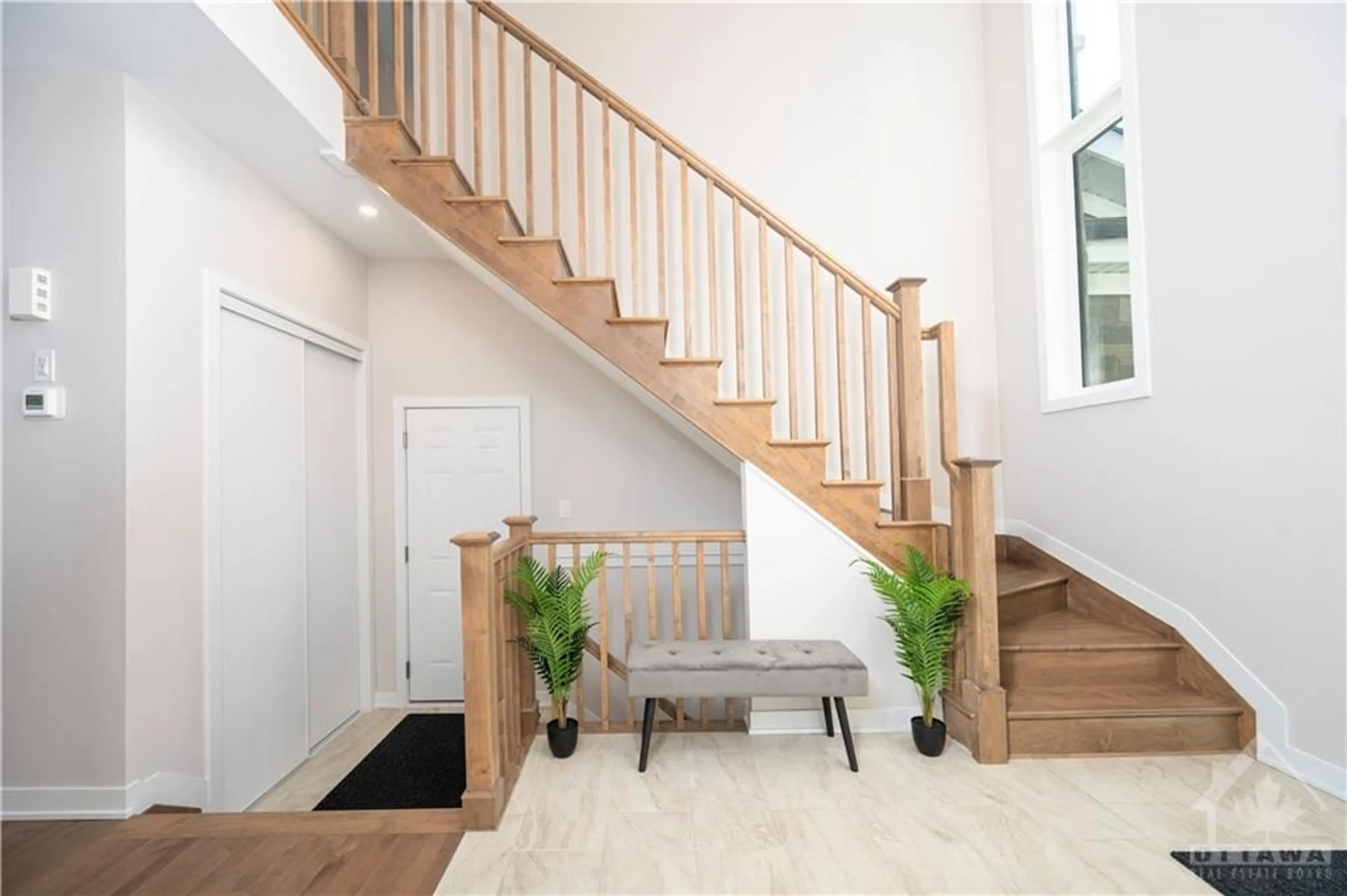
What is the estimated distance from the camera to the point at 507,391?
4.11 meters

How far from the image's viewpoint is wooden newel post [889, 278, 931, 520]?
9.67 ft

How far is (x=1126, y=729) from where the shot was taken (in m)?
2.61

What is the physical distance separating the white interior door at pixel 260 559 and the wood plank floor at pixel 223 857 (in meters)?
0.60

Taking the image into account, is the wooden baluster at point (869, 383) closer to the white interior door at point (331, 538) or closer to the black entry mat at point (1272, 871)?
the black entry mat at point (1272, 871)

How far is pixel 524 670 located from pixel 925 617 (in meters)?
1.79

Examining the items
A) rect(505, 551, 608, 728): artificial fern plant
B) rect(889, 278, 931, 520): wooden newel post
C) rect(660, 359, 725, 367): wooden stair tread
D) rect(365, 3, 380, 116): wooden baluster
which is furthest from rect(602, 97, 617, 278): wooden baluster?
rect(505, 551, 608, 728): artificial fern plant

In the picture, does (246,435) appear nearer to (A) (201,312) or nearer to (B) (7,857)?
(A) (201,312)

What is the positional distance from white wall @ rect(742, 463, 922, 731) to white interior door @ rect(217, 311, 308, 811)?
2.26 metres

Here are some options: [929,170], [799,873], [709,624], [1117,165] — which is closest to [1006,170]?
[929,170]

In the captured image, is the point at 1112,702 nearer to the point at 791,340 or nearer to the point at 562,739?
the point at 791,340

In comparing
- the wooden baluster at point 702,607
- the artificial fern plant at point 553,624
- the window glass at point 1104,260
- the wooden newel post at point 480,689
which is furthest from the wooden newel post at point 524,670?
the window glass at point 1104,260

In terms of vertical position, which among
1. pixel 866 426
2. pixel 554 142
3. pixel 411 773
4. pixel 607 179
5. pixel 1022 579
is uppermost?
pixel 554 142

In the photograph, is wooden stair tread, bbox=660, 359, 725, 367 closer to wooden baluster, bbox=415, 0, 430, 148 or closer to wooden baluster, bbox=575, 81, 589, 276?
wooden baluster, bbox=575, 81, 589, 276

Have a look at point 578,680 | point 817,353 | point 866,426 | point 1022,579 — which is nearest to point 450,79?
point 817,353
